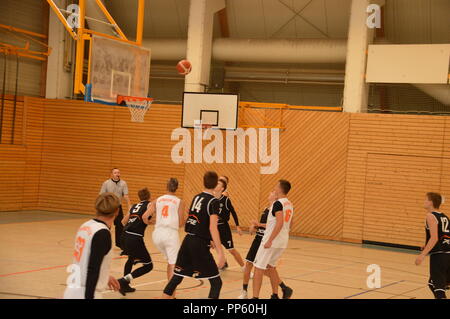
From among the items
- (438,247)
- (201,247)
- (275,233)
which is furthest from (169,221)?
(438,247)

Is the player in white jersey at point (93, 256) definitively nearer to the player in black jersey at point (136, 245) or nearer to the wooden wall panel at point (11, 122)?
the player in black jersey at point (136, 245)

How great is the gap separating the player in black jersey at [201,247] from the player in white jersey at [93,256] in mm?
2620

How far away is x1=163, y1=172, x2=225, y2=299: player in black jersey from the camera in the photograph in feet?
25.9

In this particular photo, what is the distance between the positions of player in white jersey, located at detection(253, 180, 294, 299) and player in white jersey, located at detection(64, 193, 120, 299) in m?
4.00

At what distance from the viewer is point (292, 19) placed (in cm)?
2297

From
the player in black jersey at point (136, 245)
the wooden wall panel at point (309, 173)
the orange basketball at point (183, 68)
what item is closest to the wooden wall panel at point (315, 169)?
the wooden wall panel at point (309, 173)

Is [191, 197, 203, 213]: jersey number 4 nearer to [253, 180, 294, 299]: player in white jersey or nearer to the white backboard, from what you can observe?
[253, 180, 294, 299]: player in white jersey

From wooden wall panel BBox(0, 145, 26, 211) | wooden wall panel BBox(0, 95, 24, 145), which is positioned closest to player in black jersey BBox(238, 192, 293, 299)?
wooden wall panel BBox(0, 145, 26, 211)

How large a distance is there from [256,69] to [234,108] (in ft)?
17.7

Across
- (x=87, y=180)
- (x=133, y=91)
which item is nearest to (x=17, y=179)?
(x=87, y=180)

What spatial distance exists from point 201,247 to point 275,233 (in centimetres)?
145

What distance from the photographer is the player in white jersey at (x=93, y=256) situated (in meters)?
5.17

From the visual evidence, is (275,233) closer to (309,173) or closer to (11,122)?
(309,173)
